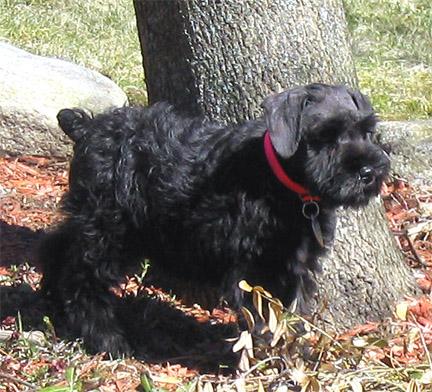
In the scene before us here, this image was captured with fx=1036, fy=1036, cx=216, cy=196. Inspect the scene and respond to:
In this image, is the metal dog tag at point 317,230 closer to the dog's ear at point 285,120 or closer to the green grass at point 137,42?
the dog's ear at point 285,120

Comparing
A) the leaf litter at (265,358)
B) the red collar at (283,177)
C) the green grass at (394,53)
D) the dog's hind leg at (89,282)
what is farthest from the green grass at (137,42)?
the red collar at (283,177)

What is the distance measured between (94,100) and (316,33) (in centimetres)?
300

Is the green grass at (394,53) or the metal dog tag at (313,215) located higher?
the metal dog tag at (313,215)

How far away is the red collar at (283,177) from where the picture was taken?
5000mm

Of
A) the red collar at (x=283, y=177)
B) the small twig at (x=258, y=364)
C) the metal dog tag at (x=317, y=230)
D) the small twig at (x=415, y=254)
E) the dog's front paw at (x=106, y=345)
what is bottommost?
the dog's front paw at (x=106, y=345)

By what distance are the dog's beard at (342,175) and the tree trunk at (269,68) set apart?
0.81 metres

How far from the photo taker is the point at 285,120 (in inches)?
191

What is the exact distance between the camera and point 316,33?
18.4 ft

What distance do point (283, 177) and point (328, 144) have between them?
269 millimetres

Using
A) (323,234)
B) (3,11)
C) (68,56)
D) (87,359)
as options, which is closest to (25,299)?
(87,359)

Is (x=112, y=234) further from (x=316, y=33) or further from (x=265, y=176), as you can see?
(x=316, y=33)

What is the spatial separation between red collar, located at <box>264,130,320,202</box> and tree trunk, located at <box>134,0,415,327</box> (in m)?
0.65

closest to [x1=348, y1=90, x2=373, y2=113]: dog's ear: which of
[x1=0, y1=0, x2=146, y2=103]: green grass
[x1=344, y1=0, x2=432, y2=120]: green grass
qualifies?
[x1=344, y1=0, x2=432, y2=120]: green grass

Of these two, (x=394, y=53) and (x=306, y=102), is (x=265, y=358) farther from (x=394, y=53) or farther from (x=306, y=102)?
(x=394, y=53)
